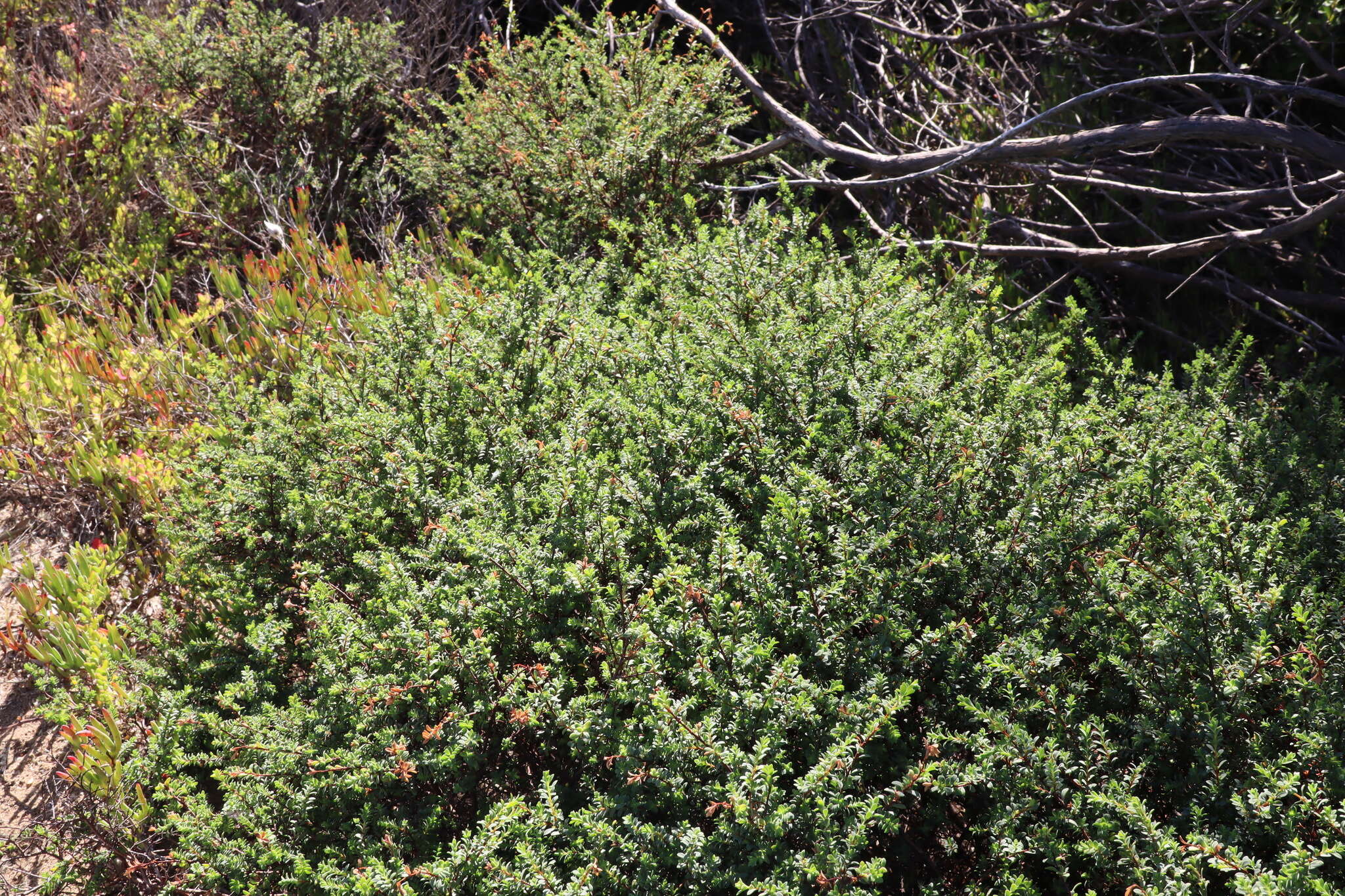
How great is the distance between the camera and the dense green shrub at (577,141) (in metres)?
4.58

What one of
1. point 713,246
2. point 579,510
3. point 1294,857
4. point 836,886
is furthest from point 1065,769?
point 713,246

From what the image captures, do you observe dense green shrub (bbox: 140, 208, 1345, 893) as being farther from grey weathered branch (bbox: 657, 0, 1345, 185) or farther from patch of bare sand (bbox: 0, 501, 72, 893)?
grey weathered branch (bbox: 657, 0, 1345, 185)

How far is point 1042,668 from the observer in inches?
83.5

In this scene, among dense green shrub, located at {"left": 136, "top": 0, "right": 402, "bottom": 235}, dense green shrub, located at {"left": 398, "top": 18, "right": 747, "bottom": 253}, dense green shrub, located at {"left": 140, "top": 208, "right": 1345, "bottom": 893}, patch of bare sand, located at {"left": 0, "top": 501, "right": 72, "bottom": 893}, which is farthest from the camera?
dense green shrub, located at {"left": 136, "top": 0, "right": 402, "bottom": 235}

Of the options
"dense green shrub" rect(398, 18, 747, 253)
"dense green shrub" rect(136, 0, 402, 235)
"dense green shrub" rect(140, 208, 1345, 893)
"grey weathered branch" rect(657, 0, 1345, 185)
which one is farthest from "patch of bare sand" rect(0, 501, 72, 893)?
"grey weathered branch" rect(657, 0, 1345, 185)

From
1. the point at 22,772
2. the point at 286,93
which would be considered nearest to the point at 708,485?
the point at 22,772

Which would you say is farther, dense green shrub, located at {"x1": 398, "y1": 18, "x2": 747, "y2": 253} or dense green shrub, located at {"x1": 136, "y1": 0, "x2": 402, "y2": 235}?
dense green shrub, located at {"x1": 136, "y1": 0, "x2": 402, "y2": 235}

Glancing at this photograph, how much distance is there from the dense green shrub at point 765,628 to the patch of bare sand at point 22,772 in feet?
1.78

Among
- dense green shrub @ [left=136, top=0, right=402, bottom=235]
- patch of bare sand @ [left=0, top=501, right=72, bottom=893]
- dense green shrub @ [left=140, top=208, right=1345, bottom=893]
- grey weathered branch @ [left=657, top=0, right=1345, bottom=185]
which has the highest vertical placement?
dense green shrub @ [left=136, top=0, right=402, bottom=235]

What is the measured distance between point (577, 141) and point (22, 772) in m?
3.49

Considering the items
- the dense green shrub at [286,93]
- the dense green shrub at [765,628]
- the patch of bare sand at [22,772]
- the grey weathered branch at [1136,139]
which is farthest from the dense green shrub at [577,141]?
the patch of bare sand at [22,772]

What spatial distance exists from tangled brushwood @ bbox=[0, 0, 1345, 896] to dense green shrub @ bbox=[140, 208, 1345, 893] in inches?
0.6

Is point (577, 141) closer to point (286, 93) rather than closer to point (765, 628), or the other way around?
point (286, 93)

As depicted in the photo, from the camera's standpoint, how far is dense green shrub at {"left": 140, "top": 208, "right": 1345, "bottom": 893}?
1951 millimetres
